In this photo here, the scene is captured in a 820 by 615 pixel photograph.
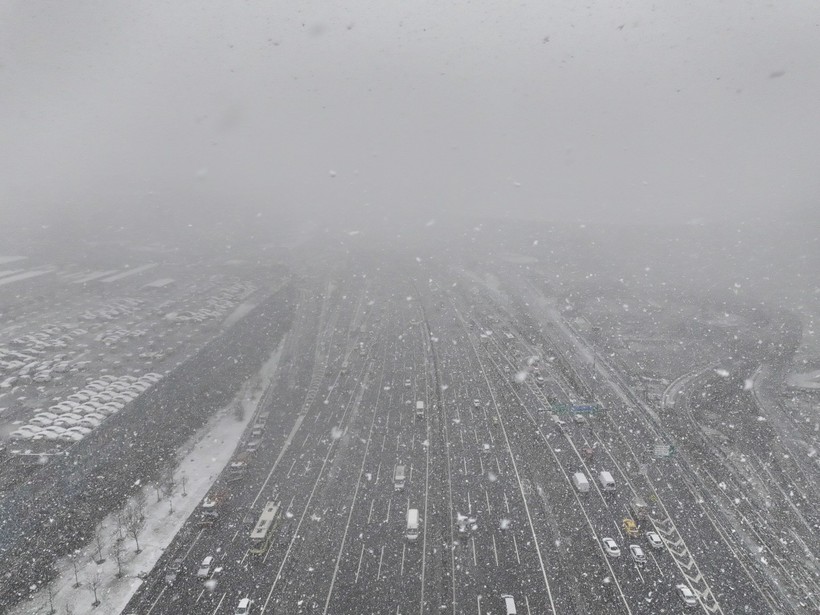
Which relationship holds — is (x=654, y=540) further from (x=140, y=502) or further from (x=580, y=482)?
(x=140, y=502)

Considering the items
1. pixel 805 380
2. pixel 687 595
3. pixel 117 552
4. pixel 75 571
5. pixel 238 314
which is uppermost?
pixel 238 314

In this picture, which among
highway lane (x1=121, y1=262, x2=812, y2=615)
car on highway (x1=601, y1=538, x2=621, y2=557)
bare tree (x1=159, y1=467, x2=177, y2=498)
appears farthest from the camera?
bare tree (x1=159, y1=467, x2=177, y2=498)

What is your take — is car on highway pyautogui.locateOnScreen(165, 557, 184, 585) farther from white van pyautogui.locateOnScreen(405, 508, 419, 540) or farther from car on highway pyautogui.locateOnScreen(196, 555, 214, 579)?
white van pyautogui.locateOnScreen(405, 508, 419, 540)

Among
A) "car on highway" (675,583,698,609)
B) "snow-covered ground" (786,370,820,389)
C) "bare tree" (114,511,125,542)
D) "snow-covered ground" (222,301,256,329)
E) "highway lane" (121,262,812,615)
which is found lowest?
"snow-covered ground" (786,370,820,389)

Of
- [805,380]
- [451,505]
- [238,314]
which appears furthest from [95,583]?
[805,380]


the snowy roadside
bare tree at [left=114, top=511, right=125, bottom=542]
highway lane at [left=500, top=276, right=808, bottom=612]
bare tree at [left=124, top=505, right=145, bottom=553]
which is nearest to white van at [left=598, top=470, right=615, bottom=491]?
highway lane at [left=500, top=276, right=808, bottom=612]

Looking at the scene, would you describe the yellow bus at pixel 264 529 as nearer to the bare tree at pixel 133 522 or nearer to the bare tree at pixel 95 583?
the bare tree at pixel 133 522

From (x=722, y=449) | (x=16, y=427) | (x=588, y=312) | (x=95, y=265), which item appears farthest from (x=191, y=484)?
(x=95, y=265)
